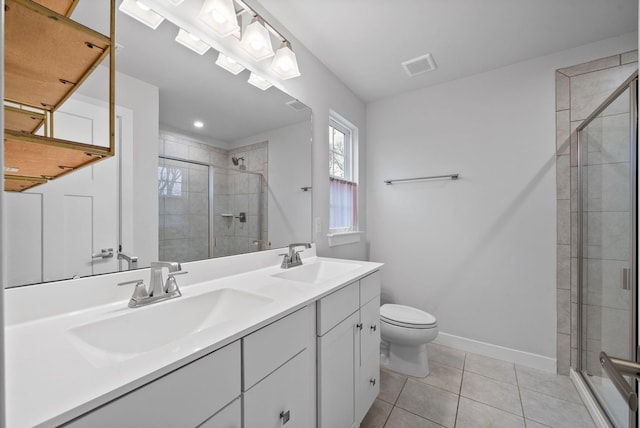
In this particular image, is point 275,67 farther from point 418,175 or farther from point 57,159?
point 418,175

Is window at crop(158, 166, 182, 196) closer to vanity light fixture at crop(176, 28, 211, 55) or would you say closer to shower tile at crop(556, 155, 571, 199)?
vanity light fixture at crop(176, 28, 211, 55)

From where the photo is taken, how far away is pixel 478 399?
162 cm

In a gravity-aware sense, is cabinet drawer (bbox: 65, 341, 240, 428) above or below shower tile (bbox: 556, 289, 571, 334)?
above

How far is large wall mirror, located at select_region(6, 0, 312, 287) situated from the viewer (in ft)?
2.59

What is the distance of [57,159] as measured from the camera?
0.68m

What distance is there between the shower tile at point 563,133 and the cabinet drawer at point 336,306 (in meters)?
1.89

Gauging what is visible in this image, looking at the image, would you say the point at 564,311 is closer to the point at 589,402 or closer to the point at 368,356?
the point at 589,402

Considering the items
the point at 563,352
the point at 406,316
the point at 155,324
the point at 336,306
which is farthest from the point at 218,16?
the point at 563,352

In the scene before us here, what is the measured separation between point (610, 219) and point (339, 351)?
1.76m

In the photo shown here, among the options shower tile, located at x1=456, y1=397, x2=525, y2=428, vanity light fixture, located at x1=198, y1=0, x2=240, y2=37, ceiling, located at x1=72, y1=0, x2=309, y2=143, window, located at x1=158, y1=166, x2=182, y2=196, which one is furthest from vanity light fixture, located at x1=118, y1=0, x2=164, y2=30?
shower tile, located at x1=456, y1=397, x2=525, y2=428

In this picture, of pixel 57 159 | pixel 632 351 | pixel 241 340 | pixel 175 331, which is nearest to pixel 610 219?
pixel 632 351

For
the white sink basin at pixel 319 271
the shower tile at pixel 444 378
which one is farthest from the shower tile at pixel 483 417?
the white sink basin at pixel 319 271

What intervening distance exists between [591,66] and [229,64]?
2455 mm

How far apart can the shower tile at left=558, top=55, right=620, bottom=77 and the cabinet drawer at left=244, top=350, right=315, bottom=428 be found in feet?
8.54
